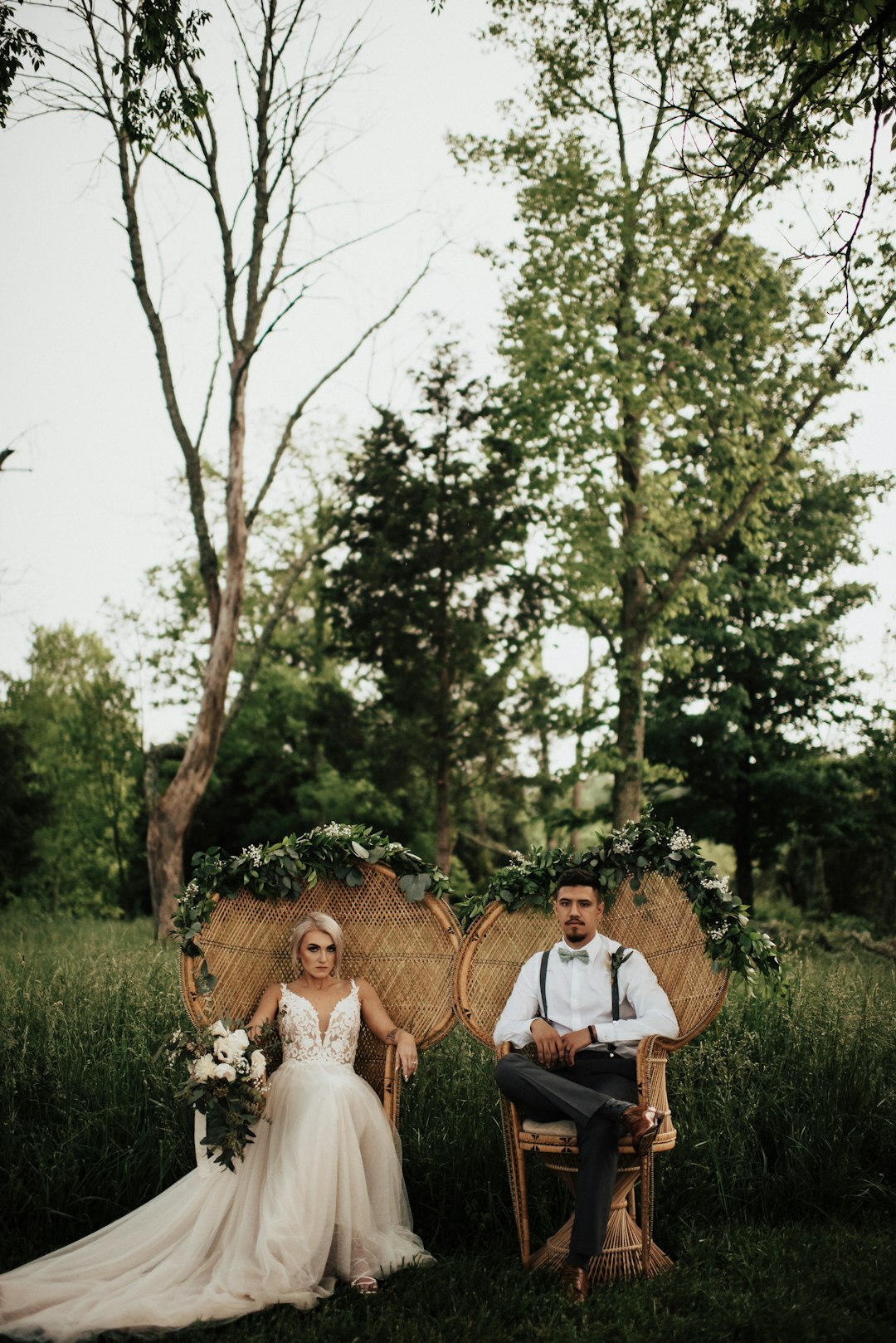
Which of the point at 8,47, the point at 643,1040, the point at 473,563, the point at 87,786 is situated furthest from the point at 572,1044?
the point at 87,786

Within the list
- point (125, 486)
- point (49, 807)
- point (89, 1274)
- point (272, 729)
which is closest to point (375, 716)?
point (272, 729)

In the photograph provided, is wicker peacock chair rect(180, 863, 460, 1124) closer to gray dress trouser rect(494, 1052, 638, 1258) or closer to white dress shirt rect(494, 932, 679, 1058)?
white dress shirt rect(494, 932, 679, 1058)

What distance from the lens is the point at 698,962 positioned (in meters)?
4.45

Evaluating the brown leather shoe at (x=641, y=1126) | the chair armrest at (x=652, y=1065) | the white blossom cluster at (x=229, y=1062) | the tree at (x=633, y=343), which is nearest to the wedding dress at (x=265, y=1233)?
the white blossom cluster at (x=229, y=1062)

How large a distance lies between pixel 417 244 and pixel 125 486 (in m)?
5.25

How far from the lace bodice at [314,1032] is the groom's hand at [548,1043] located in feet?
2.71

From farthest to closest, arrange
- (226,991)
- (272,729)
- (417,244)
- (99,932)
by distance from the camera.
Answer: (272,729), (417,244), (99,932), (226,991)

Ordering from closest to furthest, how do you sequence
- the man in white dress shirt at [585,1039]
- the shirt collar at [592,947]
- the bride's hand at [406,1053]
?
1. the man in white dress shirt at [585,1039]
2. the bride's hand at [406,1053]
3. the shirt collar at [592,947]

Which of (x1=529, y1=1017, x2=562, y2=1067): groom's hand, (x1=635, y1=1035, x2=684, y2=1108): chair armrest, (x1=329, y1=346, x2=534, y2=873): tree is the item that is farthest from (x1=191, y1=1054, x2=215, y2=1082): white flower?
(x1=329, y1=346, x2=534, y2=873): tree

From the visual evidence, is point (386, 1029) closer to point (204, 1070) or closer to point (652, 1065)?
point (204, 1070)

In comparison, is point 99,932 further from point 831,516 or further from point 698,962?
point 831,516

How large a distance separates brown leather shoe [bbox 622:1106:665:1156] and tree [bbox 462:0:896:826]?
956 centimetres

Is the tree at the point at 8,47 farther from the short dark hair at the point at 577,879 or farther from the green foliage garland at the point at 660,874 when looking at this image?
the short dark hair at the point at 577,879

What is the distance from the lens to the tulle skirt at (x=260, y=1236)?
3.53m
